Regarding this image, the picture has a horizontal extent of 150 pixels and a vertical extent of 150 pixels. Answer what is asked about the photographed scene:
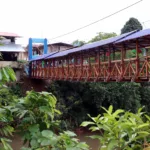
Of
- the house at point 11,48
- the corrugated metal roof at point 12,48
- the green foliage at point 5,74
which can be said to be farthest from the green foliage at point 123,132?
the house at point 11,48

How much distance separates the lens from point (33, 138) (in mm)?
1246

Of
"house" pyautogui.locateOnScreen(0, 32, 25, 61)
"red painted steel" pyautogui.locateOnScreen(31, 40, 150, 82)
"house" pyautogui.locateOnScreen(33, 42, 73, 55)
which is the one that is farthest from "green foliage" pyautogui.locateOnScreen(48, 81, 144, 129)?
"house" pyautogui.locateOnScreen(33, 42, 73, 55)

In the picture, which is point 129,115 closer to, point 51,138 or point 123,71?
point 51,138

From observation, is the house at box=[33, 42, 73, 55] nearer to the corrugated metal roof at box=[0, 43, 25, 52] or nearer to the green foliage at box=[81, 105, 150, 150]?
the corrugated metal roof at box=[0, 43, 25, 52]

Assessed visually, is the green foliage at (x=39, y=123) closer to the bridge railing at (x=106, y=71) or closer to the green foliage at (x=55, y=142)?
the green foliage at (x=55, y=142)

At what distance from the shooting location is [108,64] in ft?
28.5

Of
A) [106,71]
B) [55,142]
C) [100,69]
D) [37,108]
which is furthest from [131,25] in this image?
[55,142]

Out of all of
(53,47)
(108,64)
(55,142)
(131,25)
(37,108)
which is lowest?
(55,142)

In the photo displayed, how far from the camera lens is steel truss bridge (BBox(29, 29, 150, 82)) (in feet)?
23.4

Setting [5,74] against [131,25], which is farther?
[131,25]

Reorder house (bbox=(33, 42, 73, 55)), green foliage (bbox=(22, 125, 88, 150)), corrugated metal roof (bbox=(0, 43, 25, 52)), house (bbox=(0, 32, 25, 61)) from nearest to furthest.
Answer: green foliage (bbox=(22, 125, 88, 150)), corrugated metal roof (bbox=(0, 43, 25, 52)), house (bbox=(0, 32, 25, 61)), house (bbox=(33, 42, 73, 55))

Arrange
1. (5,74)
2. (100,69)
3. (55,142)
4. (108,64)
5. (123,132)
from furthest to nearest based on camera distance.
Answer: (100,69) < (108,64) < (5,74) < (55,142) < (123,132)

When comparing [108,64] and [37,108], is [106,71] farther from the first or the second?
[37,108]

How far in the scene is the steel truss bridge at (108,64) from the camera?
7.14 meters
